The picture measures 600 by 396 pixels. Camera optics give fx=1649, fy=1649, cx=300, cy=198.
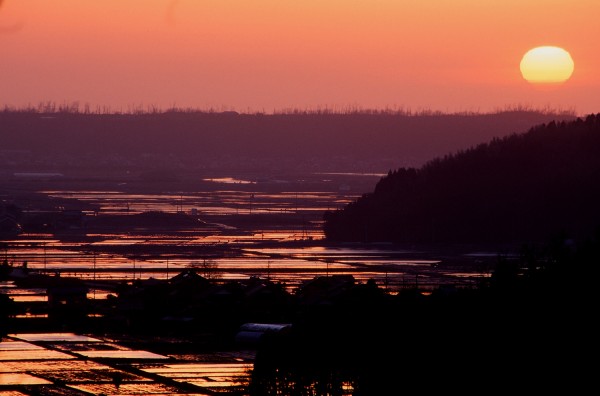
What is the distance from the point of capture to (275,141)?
6132 inches

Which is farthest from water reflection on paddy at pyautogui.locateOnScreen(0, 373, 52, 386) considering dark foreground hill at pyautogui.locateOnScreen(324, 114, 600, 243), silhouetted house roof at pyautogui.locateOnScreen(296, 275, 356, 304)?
dark foreground hill at pyautogui.locateOnScreen(324, 114, 600, 243)

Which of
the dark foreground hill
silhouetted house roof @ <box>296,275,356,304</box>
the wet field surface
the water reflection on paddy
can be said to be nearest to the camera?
the water reflection on paddy

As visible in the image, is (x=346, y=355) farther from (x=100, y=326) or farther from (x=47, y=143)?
(x=47, y=143)

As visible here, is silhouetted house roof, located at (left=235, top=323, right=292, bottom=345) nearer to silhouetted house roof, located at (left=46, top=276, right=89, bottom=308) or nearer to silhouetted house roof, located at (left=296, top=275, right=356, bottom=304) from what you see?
silhouetted house roof, located at (left=296, top=275, right=356, bottom=304)

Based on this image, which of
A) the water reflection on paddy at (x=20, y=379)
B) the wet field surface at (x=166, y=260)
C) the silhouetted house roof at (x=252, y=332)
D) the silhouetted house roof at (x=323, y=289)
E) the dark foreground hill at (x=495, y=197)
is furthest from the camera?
the dark foreground hill at (x=495, y=197)

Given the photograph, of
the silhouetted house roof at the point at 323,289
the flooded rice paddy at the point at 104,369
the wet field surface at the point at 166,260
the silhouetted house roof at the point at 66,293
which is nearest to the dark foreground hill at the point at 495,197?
the wet field surface at the point at 166,260

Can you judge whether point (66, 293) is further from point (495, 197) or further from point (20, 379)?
point (495, 197)

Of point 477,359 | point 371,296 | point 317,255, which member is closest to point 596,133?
point 317,255

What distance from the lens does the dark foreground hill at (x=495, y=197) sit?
57.6 meters

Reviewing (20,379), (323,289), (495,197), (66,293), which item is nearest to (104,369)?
(20,379)

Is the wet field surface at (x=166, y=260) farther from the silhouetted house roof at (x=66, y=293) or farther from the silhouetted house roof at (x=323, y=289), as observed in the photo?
the silhouetted house roof at (x=323, y=289)

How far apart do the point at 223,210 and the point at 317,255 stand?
24572 mm

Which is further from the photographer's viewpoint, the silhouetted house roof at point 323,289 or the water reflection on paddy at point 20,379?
the silhouetted house roof at point 323,289

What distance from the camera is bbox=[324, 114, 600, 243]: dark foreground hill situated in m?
57.6
